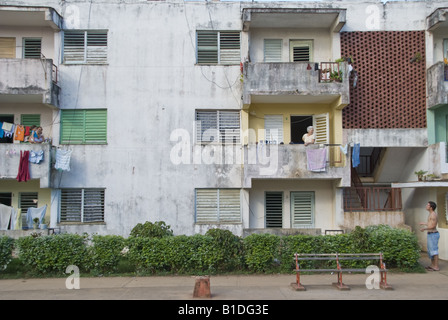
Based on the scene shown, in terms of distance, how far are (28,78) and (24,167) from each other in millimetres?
3126

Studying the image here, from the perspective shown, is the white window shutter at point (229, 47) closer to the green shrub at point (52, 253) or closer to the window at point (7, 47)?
the window at point (7, 47)

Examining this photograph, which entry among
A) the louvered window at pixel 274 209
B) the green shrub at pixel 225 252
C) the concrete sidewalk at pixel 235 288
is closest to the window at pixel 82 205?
the concrete sidewalk at pixel 235 288

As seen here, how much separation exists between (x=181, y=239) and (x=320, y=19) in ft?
31.5

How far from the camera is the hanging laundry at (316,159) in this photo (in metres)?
15.2

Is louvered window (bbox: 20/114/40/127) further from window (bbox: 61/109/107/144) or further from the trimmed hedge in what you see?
the trimmed hedge

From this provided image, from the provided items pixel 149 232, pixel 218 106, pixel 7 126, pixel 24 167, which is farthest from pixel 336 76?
pixel 7 126

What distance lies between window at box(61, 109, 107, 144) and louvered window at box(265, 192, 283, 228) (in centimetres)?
652

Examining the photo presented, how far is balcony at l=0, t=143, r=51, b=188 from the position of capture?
15.0 meters

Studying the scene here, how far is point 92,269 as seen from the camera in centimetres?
1222

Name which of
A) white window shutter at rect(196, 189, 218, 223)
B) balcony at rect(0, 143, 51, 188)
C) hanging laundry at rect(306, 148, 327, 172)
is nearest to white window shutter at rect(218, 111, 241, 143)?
white window shutter at rect(196, 189, 218, 223)

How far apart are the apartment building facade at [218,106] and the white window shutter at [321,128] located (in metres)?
0.06

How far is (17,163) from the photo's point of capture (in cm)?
1498

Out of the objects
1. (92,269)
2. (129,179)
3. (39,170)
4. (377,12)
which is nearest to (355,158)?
(377,12)
